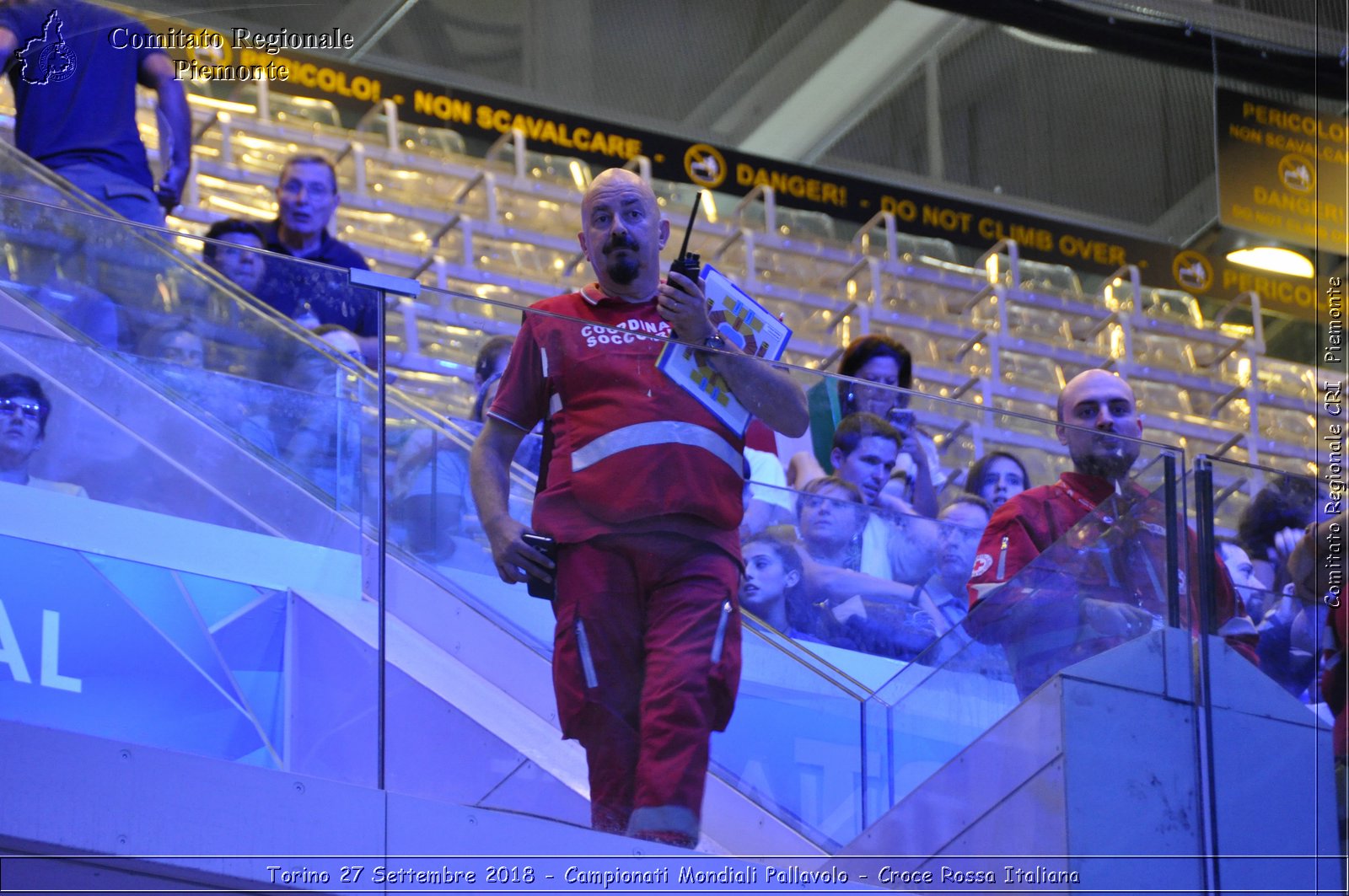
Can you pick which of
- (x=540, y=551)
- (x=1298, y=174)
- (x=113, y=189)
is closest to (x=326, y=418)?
(x=540, y=551)

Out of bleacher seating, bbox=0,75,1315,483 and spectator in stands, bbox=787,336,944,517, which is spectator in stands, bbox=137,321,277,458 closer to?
spectator in stands, bbox=787,336,944,517

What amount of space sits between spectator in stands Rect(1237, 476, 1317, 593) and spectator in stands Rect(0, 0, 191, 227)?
8.80 feet

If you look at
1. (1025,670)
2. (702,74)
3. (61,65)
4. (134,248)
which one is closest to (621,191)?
(134,248)

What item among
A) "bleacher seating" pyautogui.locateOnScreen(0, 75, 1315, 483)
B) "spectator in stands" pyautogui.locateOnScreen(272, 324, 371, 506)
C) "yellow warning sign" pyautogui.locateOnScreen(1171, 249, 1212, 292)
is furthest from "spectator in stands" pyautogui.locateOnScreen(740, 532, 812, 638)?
"yellow warning sign" pyautogui.locateOnScreen(1171, 249, 1212, 292)

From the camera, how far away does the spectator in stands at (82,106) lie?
15.1 ft

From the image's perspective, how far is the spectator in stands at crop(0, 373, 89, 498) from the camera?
254cm

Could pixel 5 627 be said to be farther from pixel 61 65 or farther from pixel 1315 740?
pixel 61 65

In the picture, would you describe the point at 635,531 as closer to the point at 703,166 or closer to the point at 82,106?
the point at 82,106

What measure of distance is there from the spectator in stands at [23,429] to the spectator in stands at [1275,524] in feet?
5.59

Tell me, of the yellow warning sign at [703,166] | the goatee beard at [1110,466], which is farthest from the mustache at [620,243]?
the yellow warning sign at [703,166]

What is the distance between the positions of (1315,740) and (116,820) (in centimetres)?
170

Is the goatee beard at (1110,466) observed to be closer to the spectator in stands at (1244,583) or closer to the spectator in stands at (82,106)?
the spectator in stands at (1244,583)

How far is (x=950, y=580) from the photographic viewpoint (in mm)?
3004

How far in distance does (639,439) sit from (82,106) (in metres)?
2.54
